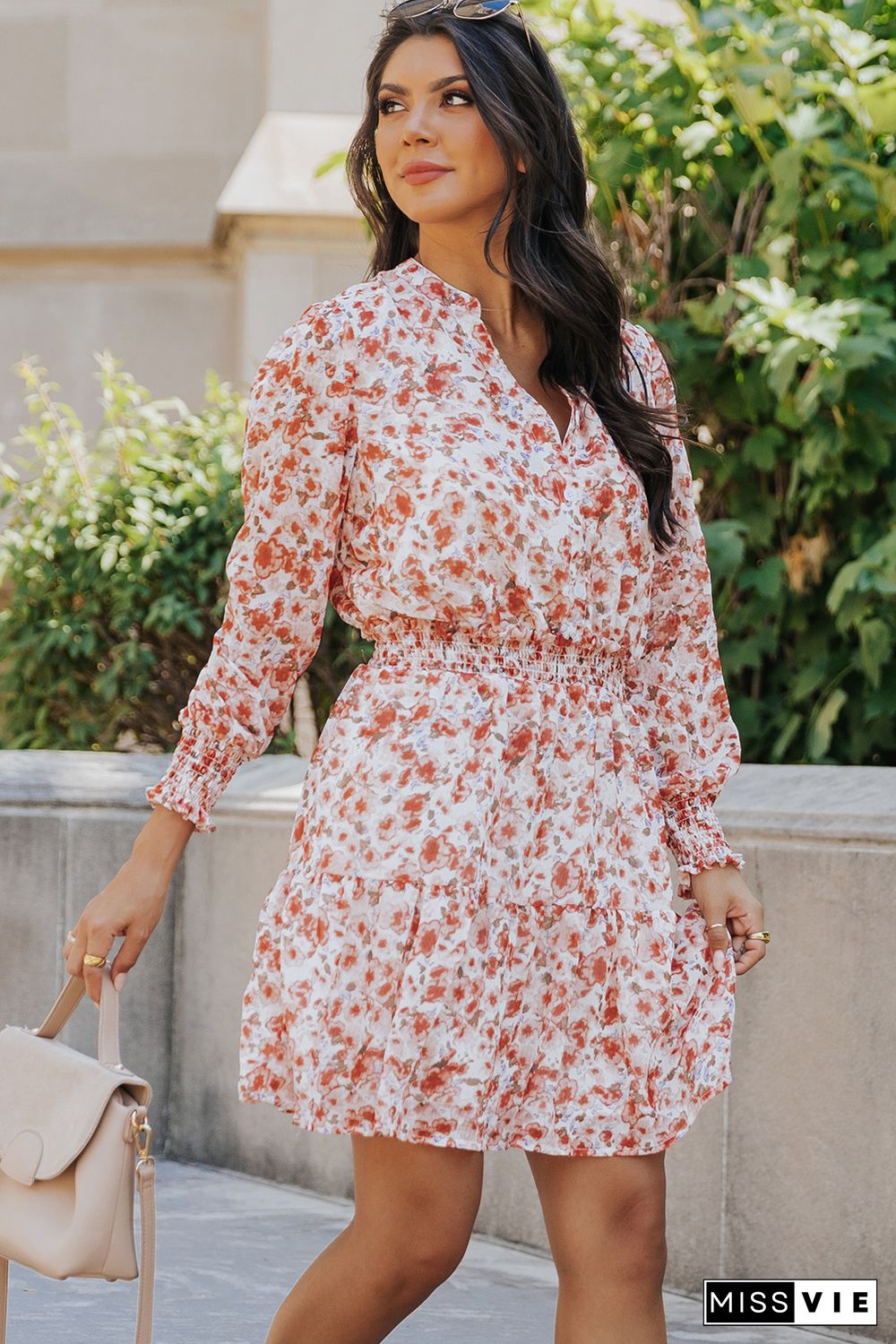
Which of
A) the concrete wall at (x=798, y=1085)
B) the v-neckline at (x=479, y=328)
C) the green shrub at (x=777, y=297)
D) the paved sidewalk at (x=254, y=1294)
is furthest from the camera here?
the green shrub at (x=777, y=297)

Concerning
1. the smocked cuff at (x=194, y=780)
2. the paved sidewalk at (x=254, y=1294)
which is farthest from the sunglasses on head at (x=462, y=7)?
the paved sidewalk at (x=254, y=1294)

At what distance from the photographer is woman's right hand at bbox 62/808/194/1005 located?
2.29m

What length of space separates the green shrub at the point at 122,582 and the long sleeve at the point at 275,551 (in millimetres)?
2767

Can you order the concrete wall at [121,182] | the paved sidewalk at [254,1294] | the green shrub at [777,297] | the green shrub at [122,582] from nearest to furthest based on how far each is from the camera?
the paved sidewalk at [254,1294] < the green shrub at [777,297] < the green shrub at [122,582] < the concrete wall at [121,182]

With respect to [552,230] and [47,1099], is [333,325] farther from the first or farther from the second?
[47,1099]

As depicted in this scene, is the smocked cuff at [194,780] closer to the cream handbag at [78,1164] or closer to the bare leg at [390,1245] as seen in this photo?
the cream handbag at [78,1164]

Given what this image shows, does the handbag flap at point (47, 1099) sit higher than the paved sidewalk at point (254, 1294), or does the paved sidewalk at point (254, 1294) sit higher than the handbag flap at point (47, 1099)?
the handbag flap at point (47, 1099)

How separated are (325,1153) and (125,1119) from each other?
92.6 inches

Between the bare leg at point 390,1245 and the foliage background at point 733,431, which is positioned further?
the foliage background at point 733,431

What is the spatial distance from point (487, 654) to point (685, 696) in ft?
1.25

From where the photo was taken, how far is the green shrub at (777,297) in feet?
14.1

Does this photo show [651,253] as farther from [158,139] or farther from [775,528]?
[158,139]

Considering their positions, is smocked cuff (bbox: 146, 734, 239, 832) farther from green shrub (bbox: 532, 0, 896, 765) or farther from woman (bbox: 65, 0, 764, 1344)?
green shrub (bbox: 532, 0, 896, 765)

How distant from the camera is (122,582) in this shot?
5.44 m
